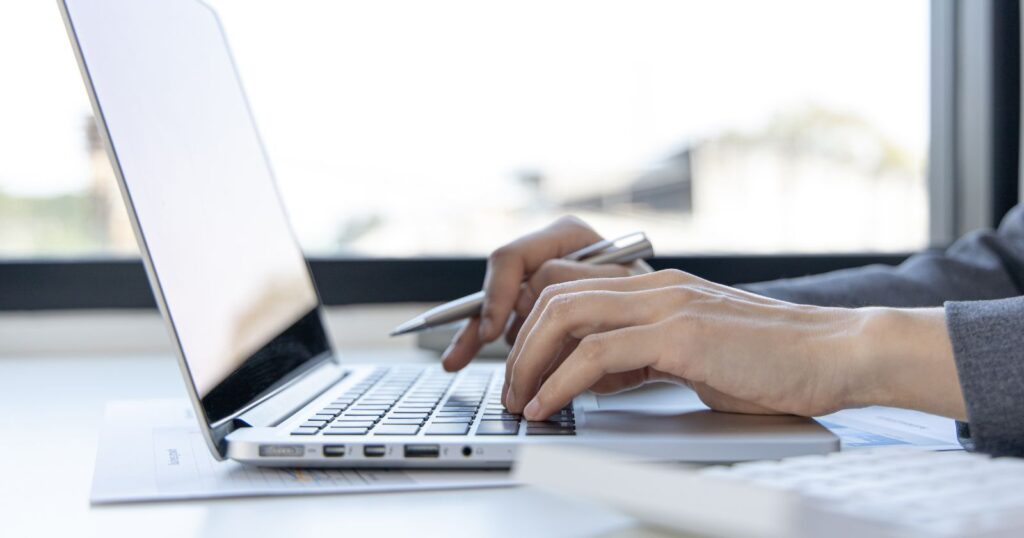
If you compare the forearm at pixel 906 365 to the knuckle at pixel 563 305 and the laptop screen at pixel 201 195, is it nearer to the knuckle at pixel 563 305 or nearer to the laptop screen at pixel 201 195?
the knuckle at pixel 563 305

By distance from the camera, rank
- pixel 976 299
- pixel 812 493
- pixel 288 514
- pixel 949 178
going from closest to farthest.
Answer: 1. pixel 812 493
2. pixel 288 514
3. pixel 976 299
4. pixel 949 178

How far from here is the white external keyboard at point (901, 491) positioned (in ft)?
1.13

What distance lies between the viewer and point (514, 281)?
0.94 metres

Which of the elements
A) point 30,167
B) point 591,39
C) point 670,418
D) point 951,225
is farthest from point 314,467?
point 951,225

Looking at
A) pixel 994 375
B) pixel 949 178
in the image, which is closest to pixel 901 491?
pixel 994 375

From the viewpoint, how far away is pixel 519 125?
1.50 metres

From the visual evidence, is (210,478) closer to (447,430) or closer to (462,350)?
(447,430)

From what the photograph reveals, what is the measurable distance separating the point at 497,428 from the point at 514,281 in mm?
359

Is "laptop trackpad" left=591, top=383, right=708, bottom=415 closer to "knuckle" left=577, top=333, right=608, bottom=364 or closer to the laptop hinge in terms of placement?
→ "knuckle" left=577, top=333, right=608, bottom=364

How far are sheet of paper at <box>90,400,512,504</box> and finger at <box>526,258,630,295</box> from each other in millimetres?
378

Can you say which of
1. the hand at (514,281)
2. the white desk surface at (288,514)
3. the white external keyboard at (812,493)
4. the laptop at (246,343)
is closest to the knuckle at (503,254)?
the hand at (514,281)

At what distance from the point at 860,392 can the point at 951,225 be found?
117cm

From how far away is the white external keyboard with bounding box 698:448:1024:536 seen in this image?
0.34 meters

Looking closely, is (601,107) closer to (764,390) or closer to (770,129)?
(770,129)
